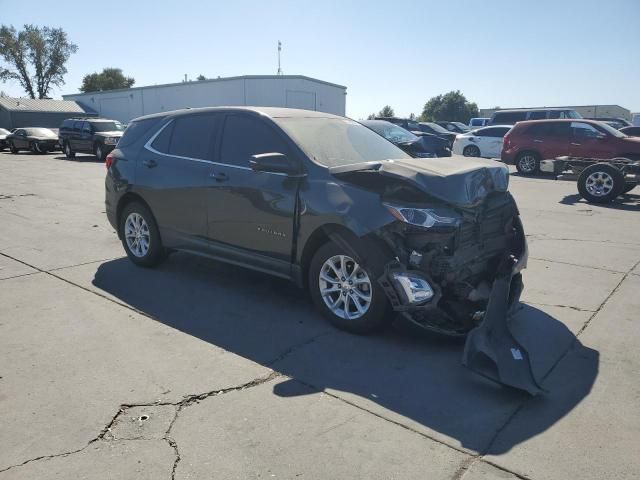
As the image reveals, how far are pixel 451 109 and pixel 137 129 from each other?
8390 cm

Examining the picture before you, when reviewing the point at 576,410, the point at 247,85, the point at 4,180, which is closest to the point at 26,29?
the point at 247,85

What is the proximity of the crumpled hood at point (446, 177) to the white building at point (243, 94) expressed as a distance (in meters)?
34.0

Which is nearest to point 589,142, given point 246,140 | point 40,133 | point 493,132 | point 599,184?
point 599,184

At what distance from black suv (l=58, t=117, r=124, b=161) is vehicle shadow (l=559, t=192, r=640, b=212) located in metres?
18.7

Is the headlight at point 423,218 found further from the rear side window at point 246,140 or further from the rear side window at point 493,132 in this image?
the rear side window at point 493,132

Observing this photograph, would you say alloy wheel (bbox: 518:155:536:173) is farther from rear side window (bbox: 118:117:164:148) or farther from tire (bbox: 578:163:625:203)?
rear side window (bbox: 118:117:164:148)

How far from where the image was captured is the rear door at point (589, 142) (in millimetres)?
14891

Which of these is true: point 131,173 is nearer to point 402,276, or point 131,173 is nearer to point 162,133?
point 162,133

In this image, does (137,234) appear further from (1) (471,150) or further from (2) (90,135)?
(2) (90,135)

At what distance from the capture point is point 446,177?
390 cm

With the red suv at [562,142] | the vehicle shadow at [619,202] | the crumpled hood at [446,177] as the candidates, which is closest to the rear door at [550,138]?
the red suv at [562,142]

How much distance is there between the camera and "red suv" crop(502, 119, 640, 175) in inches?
579

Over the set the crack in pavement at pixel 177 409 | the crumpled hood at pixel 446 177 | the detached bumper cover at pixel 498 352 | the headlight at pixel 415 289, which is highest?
the crumpled hood at pixel 446 177

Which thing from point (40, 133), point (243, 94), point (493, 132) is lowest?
point (40, 133)
